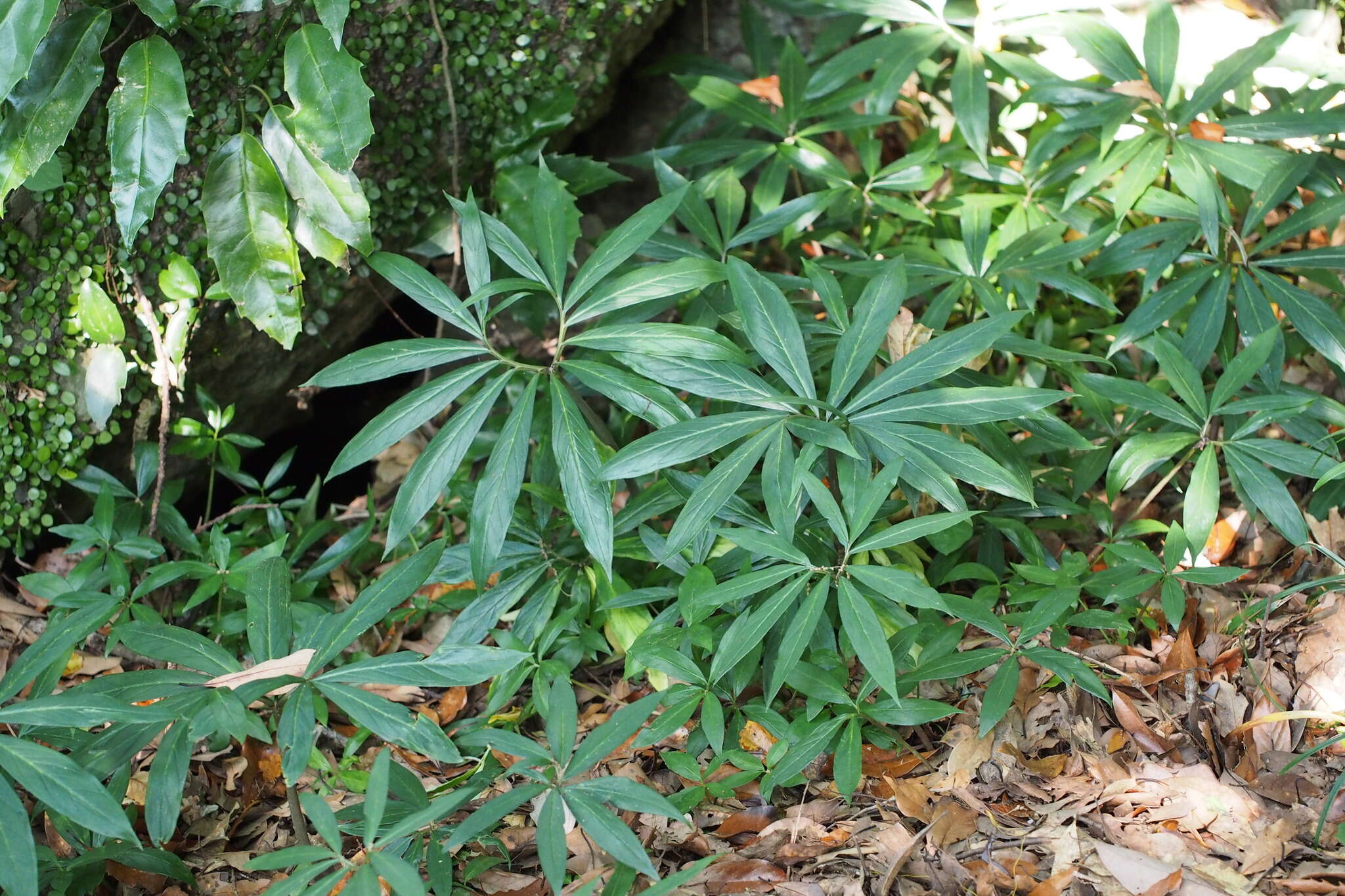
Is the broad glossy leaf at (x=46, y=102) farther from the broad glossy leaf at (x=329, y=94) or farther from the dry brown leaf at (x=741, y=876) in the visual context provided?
the dry brown leaf at (x=741, y=876)

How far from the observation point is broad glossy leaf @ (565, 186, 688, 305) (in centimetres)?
178

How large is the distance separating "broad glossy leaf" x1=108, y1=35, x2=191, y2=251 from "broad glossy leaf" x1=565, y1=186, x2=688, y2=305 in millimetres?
780

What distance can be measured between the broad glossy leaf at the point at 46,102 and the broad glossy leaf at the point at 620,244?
95cm

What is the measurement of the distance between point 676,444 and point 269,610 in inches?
28.1

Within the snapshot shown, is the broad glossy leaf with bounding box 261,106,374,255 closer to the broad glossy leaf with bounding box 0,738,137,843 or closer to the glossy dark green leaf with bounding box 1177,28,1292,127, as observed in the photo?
the broad glossy leaf with bounding box 0,738,137,843

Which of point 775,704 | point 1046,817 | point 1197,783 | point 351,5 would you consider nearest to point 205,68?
point 351,5

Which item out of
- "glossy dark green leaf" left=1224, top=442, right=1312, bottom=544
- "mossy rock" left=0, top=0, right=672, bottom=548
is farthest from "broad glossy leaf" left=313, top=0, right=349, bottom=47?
"glossy dark green leaf" left=1224, top=442, right=1312, bottom=544

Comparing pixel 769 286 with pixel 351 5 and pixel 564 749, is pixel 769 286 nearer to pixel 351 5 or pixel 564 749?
pixel 564 749

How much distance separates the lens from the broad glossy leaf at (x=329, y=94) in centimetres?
188

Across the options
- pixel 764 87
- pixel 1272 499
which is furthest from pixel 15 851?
pixel 764 87

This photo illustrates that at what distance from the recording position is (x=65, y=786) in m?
1.36

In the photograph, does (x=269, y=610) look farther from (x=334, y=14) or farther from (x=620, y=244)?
(x=334, y=14)

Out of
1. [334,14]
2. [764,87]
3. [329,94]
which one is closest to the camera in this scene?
[334,14]

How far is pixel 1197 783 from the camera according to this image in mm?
1673
